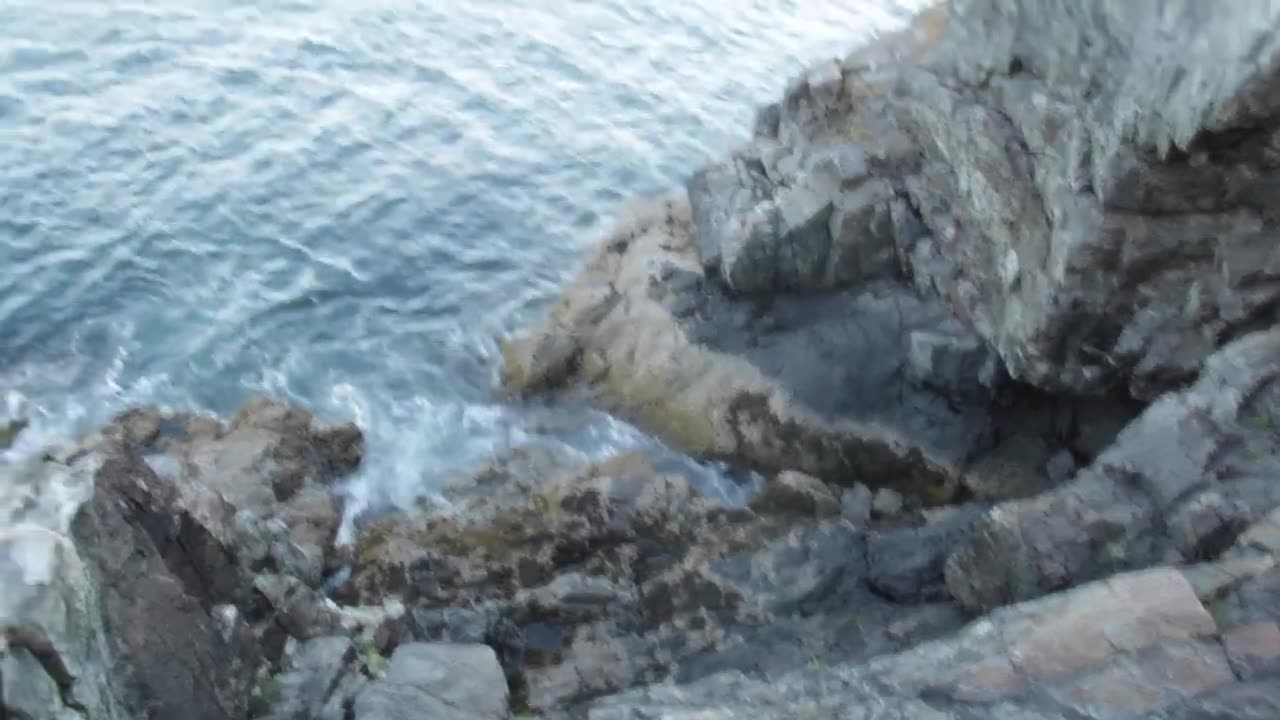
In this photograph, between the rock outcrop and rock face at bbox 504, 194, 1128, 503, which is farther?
rock face at bbox 504, 194, 1128, 503

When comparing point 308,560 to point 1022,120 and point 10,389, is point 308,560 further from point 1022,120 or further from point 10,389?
point 1022,120

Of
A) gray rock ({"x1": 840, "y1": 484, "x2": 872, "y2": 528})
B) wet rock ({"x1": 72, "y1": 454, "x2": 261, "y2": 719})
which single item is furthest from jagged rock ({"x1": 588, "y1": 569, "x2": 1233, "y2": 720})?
gray rock ({"x1": 840, "y1": 484, "x2": 872, "y2": 528})

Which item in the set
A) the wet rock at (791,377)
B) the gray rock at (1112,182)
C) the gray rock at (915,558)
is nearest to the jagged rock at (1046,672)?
the gray rock at (915,558)

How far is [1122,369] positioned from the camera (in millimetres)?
14969

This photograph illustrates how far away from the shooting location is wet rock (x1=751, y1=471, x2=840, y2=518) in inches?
663

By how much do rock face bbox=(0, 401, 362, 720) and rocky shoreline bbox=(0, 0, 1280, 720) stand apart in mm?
41

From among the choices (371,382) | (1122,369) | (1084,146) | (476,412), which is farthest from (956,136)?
(371,382)

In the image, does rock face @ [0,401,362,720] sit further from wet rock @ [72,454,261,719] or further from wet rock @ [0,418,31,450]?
wet rock @ [0,418,31,450]

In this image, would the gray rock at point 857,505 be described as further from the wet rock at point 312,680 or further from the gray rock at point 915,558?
the wet rock at point 312,680

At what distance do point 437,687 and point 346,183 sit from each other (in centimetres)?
1740

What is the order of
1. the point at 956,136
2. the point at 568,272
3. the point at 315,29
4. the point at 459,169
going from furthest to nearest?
the point at 315,29
the point at 459,169
the point at 568,272
the point at 956,136

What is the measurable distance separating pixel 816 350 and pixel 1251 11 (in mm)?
9118

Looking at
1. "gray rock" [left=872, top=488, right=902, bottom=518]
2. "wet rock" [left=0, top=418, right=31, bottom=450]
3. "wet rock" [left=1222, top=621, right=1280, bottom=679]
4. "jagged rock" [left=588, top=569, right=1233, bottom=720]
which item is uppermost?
"wet rock" [left=1222, top=621, right=1280, bottom=679]

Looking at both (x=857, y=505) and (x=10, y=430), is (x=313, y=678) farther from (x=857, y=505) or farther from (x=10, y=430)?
Answer: (x=10, y=430)
